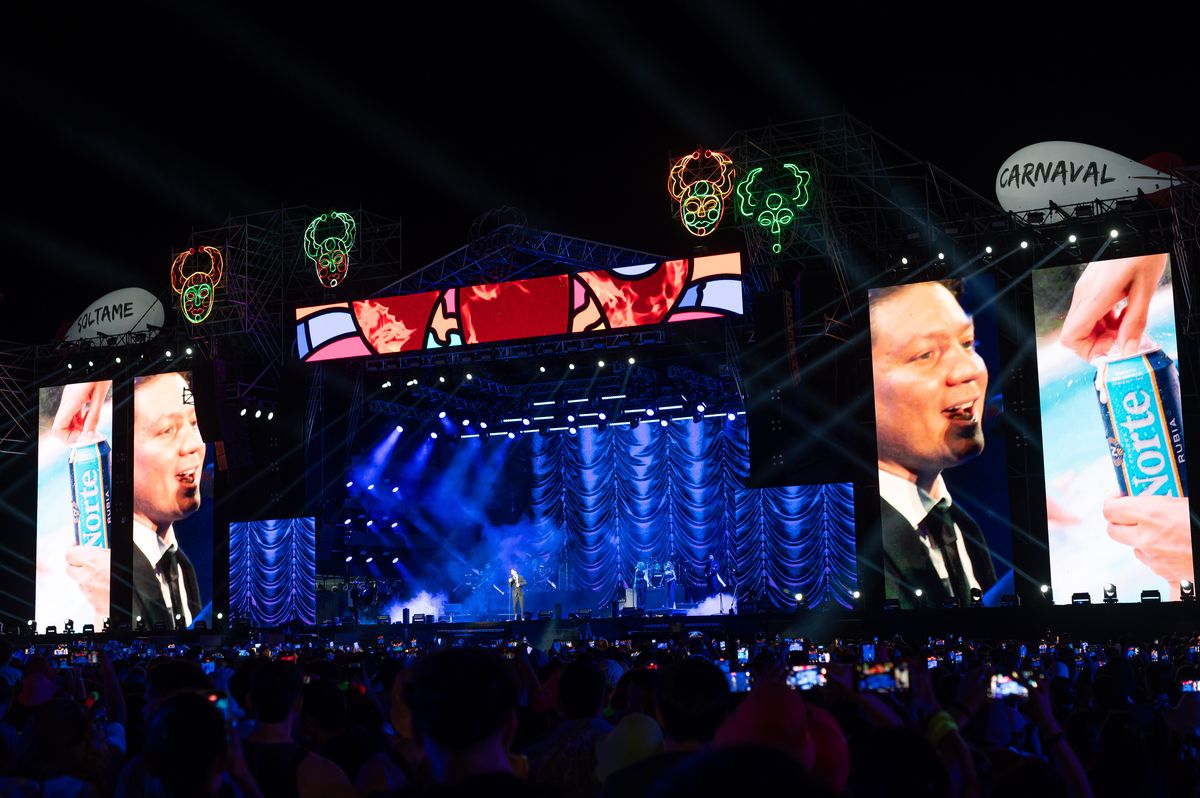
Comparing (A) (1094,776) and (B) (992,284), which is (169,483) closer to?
(B) (992,284)

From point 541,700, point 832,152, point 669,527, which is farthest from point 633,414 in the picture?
point 541,700

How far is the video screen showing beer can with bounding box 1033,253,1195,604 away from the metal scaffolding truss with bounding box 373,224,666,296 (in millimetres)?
7312

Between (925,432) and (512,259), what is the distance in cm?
863

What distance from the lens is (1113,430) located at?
21469mm

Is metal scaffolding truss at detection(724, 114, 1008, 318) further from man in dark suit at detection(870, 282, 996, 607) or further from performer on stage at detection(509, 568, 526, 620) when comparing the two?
performer on stage at detection(509, 568, 526, 620)

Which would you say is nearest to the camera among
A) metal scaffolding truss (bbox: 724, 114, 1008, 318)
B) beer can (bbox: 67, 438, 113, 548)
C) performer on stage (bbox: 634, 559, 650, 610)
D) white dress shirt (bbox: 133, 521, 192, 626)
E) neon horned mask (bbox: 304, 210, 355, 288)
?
metal scaffolding truss (bbox: 724, 114, 1008, 318)

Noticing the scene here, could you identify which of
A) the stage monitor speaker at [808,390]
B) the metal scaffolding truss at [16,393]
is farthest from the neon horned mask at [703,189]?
the metal scaffolding truss at [16,393]

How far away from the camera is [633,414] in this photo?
31.0 m

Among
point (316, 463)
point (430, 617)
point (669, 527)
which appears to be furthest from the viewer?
point (669, 527)

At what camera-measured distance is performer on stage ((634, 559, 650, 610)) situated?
30.7m

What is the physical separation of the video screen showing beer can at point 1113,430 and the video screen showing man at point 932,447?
101cm

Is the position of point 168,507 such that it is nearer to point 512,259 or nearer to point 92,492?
point 92,492

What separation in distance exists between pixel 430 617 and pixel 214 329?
321 inches

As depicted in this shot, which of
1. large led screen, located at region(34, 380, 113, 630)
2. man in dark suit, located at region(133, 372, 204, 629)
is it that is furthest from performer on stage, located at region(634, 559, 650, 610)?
large led screen, located at region(34, 380, 113, 630)
